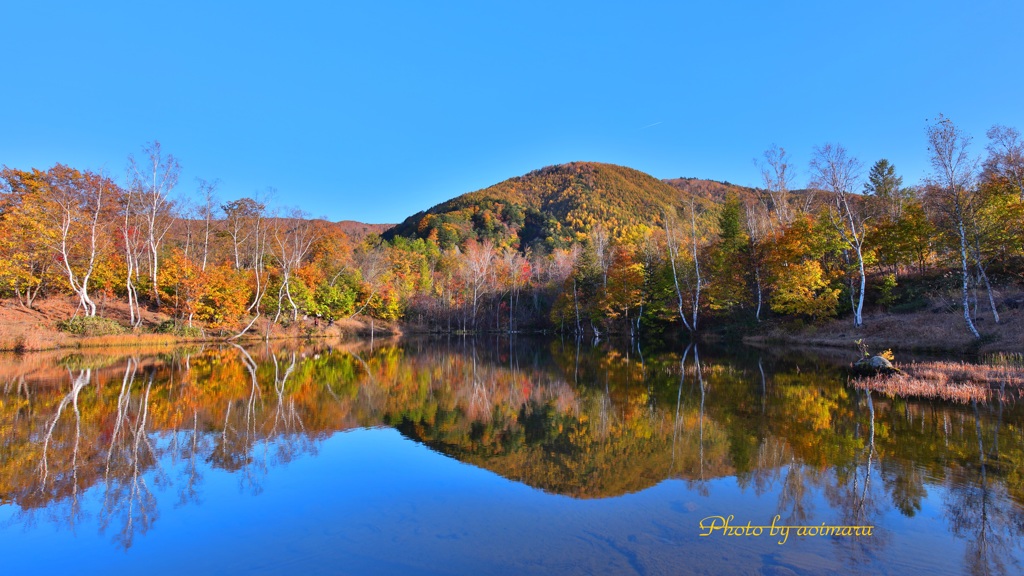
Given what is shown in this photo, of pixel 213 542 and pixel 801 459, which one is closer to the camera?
pixel 213 542

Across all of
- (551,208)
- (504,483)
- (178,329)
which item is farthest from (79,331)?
(551,208)

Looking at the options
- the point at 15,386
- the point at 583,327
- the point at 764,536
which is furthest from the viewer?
the point at 583,327

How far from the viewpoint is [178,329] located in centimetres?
3344

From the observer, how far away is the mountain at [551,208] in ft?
333

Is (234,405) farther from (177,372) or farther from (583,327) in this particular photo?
(583,327)

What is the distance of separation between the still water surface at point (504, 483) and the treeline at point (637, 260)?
17862mm

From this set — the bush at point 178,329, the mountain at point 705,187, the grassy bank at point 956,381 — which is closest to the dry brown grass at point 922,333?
the grassy bank at point 956,381

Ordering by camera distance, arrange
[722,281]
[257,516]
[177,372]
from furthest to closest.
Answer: [722,281]
[177,372]
[257,516]

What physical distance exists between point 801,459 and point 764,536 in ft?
9.76

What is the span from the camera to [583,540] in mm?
5242

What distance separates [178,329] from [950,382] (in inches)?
1558

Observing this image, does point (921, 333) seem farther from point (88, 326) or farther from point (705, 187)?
point (705, 187)

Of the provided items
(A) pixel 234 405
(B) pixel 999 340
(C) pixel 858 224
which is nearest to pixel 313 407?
(A) pixel 234 405

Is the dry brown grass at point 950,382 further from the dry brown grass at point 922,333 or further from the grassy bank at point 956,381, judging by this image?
the dry brown grass at point 922,333
